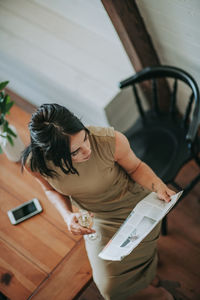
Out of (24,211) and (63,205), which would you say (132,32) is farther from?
(24,211)

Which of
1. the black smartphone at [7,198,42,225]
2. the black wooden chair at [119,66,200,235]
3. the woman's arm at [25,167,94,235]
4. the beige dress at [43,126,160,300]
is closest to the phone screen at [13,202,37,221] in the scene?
the black smartphone at [7,198,42,225]

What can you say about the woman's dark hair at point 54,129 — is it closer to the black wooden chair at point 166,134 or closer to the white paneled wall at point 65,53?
the black wooden chair at point 166,134

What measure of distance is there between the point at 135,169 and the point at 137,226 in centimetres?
33

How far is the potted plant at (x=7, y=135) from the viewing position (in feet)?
6.21

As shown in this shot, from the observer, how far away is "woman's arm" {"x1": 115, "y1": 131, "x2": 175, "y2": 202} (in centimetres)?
170

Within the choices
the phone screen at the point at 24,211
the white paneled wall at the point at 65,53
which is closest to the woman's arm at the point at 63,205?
the phone screen at the point at 24,211

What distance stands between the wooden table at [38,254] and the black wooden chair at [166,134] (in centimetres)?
61

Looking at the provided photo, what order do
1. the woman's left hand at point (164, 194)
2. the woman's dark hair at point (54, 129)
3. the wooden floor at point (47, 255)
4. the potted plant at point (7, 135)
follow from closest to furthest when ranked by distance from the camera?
1. the woman's dark hair at point (54, 129)
2. the woman's left hand at point (164, 194)
3. the wooden floor at point (47, 255)
4. the potted plant at point (7, 135)

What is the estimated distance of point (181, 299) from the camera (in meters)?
2.19

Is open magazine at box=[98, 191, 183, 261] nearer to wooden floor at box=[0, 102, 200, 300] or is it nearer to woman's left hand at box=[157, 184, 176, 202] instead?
woman's left hand at box=[157, 184, 176, 202]

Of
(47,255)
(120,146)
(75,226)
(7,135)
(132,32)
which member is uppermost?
(132,32)

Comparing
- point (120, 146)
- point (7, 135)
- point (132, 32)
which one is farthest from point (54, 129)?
point (132, 32)

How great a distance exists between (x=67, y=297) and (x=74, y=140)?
2.37 feet

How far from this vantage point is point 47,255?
5.95 ft
